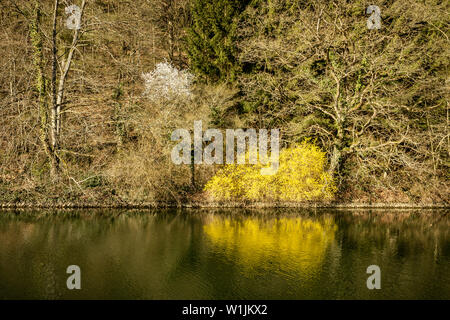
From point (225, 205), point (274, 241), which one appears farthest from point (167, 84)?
point (274, 241)

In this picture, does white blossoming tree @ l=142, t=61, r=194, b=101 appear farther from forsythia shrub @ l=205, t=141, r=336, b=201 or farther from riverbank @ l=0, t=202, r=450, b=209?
riverbank @ l=0, t=202, r=450, b=209

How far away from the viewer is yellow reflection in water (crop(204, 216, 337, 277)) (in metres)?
9.30

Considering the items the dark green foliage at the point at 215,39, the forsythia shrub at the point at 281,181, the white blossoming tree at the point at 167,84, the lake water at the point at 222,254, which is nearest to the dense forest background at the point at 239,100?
the dark green foliage at the point at 215,39

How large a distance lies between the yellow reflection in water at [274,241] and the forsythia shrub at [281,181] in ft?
5.50

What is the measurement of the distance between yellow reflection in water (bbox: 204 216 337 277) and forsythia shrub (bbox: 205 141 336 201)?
1677 millimetres

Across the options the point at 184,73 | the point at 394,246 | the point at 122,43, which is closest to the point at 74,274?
the point at 394,246

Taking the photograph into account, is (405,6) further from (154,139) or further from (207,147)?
(154,139)

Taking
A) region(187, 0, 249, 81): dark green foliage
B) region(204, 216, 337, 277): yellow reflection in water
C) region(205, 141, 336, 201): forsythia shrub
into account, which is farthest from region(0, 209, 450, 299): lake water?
region(187, 0, 249, 81): dark green foliage

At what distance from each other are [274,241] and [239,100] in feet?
30.2

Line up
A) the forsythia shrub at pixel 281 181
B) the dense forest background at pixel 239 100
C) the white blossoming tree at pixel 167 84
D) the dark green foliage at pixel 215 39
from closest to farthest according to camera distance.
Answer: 1. the dense forest background at pixel 239 100
2. the forsythia shrub at pixel 281 181
3. the white blossoming tree at pixel 167 84
4. the dark green foliage at pixel 215 39

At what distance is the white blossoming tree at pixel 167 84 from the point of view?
670 inches

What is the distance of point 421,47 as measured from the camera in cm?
1569

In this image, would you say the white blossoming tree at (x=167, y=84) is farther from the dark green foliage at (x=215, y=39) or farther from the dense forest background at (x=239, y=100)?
the dark green foliage at (x=215, y=39)
